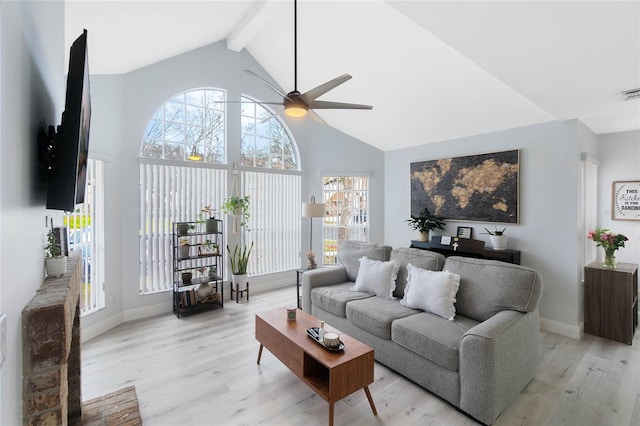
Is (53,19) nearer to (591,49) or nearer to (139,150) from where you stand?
(139,150)

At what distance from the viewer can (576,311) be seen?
342 cm

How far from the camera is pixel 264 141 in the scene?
5.40 metres

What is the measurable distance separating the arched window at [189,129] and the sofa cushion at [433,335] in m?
3.71

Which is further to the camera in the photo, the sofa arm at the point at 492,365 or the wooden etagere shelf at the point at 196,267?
the wooden etagere shelf at the point at 196,267

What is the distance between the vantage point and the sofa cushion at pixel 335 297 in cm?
323

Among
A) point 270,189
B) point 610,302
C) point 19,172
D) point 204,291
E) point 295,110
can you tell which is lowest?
point 204,291

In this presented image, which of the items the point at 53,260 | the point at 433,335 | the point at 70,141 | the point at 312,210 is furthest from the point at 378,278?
the point at 70,141

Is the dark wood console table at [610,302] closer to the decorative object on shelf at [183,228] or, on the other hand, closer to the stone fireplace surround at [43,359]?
the stone fireplace surround at [43,359]

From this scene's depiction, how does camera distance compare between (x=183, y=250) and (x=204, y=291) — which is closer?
(x=183, y=250)

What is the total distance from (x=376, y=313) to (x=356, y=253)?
4.09ft

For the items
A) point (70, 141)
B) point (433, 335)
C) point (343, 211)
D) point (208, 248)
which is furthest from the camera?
point (343, 211)

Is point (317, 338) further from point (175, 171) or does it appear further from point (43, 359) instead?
point (175, 171)

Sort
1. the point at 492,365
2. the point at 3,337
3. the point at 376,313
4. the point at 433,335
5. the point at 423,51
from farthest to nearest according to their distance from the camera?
the point at 423,51 < the point at 376,313 < the point at 433,335 < the point at 492,365 < the point at 3,337

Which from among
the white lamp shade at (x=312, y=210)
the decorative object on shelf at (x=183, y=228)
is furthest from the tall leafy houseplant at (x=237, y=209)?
the white lamp shade at (x=312, y=210)
